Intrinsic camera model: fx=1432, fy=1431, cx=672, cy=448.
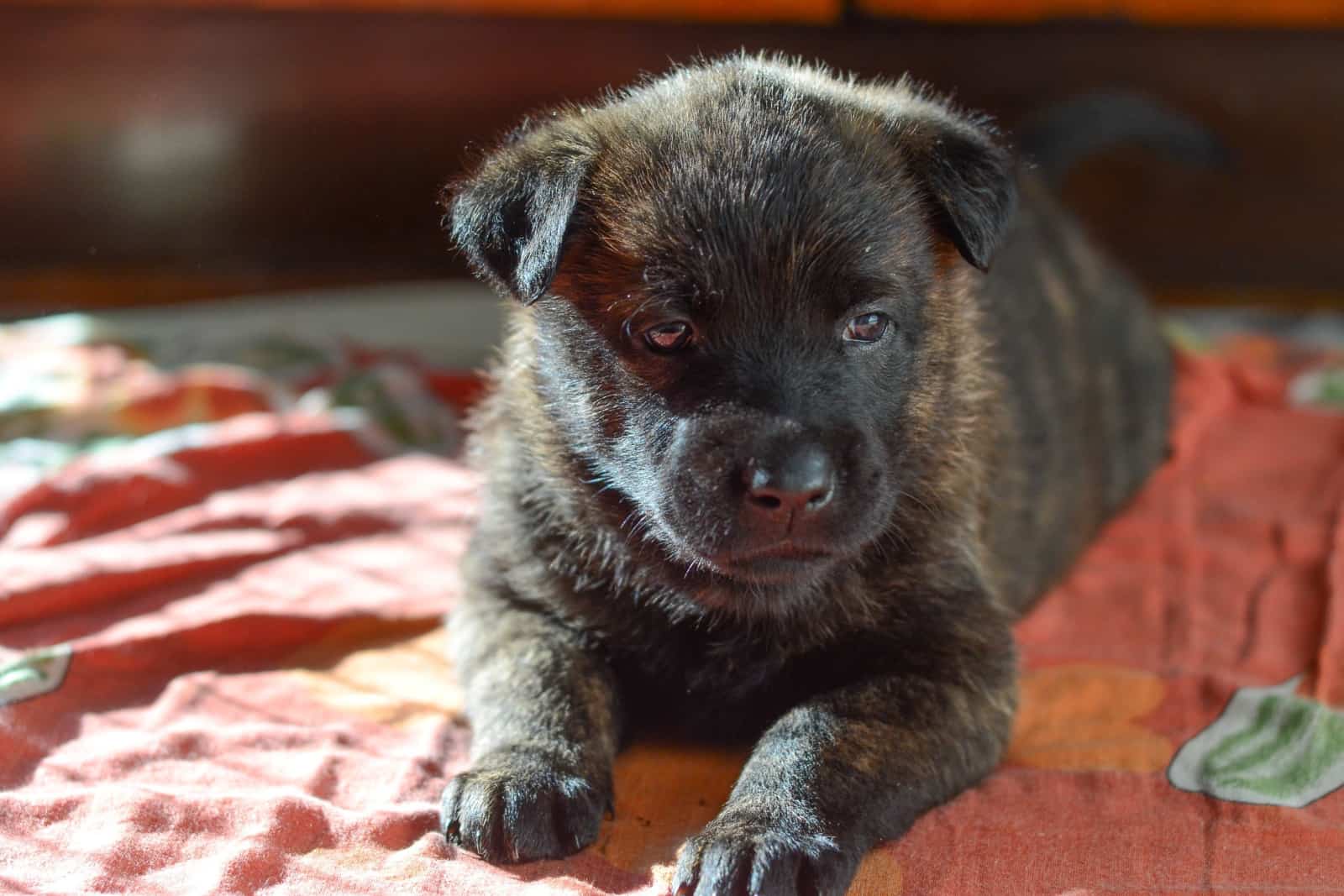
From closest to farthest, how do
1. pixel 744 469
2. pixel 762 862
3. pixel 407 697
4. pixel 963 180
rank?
pixel 762 862, pixel 744 469, pixel 963 180, pixel 407 697

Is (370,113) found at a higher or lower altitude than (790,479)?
lower

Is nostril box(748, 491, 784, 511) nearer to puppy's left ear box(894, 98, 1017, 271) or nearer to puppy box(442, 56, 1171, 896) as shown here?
puppy box(442, 56, 1171, 896)

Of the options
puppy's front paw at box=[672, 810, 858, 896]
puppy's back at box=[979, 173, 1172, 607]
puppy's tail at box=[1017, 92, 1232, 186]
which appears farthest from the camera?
puppy's tail at box=[1017, 92, 1232, 186]

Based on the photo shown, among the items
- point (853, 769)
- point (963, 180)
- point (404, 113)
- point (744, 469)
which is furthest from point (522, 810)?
point (404, 113)

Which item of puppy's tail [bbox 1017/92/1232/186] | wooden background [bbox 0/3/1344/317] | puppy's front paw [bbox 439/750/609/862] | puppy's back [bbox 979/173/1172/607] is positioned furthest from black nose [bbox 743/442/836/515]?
wooden background [bbox 0/3/1344/317]

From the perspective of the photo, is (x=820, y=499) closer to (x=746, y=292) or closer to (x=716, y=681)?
(x=746, y=292)

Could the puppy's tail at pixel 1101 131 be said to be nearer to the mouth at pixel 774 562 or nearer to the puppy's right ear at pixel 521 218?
the puppy's right ear at pixel 521 218

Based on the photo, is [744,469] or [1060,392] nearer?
[744,469]

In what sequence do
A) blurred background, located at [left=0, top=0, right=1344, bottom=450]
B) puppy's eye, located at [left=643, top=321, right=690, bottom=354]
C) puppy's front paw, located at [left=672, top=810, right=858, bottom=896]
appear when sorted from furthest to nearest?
blurred background, located at [left=0, top=0, right=1344, bottom=450] → puppy's eye, located at [left=643, top=321, right=690, bottom=354] → puppy's front paw, located at [left=672, top=810, right=858, bottom=896]

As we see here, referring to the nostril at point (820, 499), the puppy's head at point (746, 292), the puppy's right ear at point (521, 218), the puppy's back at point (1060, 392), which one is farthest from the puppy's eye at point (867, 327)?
the puppy's back at point (1060, 392)
